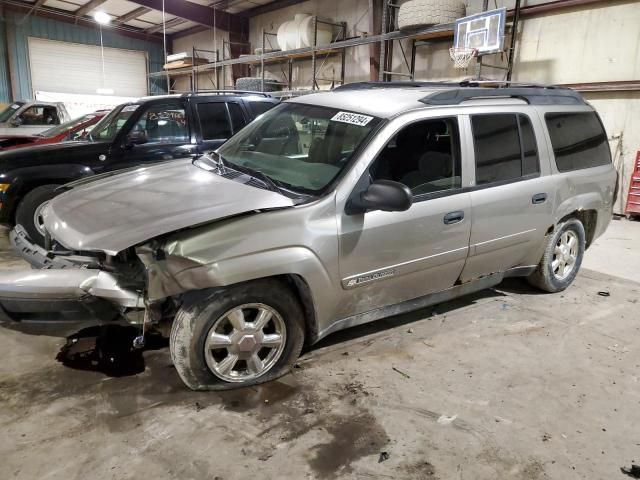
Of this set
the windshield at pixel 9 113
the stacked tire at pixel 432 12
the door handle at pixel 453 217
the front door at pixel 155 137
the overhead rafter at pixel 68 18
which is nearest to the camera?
the door handle at pixel 453 217

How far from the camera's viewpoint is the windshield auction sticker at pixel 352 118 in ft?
9.77

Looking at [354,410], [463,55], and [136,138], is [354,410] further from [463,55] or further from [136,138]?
[463,55]

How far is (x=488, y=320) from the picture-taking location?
12.3ft

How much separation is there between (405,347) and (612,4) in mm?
7036

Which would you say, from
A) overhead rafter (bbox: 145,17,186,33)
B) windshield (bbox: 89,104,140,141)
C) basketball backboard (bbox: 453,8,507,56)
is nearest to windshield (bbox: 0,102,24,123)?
windshield (bbox: 89,104,140,141)

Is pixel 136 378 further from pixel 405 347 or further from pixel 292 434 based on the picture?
pixel 405 347

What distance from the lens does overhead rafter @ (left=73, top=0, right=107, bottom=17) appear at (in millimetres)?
16553

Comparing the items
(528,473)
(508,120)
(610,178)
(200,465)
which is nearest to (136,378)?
(200,465)

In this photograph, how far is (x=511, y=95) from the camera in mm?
3646

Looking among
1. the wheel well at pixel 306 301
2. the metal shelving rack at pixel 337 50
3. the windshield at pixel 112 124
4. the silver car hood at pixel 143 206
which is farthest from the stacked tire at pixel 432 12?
the wheel well at pixel 306 301

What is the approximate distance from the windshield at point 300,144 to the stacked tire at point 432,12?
20.4 feet

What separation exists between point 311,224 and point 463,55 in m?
6.95

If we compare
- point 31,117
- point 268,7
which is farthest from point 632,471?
point 268,7

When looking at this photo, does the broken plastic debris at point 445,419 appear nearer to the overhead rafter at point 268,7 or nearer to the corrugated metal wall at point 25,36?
the overhead rafter at point 268,7
